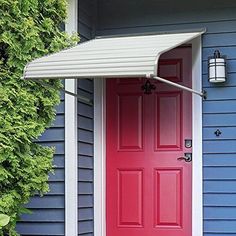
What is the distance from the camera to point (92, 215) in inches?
199

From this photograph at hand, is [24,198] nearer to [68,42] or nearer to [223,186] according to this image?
[68,42]

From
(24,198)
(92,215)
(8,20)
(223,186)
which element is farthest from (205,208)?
(8,20)

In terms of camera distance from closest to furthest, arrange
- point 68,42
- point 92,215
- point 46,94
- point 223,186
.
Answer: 1. point 46,94
2. point 68,42
3. point 223,186
4. point 92,215

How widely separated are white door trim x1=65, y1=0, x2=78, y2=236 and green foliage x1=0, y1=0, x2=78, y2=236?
0.68 m

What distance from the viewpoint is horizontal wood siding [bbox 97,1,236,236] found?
473 cm

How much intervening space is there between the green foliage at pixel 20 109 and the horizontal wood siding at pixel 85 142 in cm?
86

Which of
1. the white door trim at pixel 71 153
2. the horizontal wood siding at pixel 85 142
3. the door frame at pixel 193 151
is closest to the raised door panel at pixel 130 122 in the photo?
the door frame at pixel 193 151

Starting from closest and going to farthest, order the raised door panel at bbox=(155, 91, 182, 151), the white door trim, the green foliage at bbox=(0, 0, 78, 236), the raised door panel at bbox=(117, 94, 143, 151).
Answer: the green foliage at bbox=(0, 0, 78, 236)
the white door trim
the raised door panel at bbox=(155, 91, 182, 151)
the raised door panel at bbox=(117, 94, 143, 151)

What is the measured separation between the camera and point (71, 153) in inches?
186

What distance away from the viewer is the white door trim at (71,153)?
4695 mm

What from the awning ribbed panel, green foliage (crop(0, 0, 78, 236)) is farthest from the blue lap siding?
green foliage (crop(0, 0, 78, 236))

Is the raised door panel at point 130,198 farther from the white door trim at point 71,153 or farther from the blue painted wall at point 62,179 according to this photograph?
the white door trim at point 71,153

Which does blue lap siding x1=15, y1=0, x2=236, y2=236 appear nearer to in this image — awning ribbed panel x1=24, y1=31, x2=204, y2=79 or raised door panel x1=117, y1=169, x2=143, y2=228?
raised door panel x1=117, y1=169, x2=143, y2=228

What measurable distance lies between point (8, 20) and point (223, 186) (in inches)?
87.5
